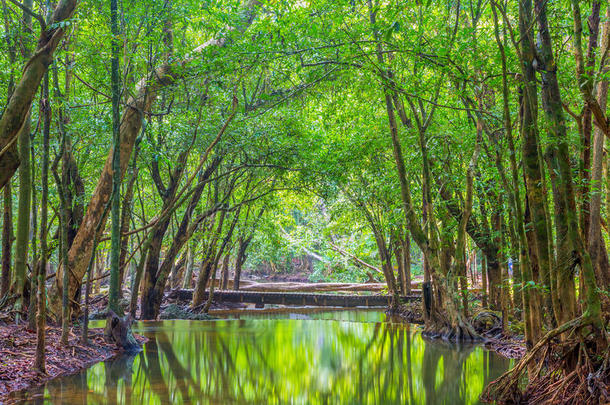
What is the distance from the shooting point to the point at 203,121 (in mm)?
13281

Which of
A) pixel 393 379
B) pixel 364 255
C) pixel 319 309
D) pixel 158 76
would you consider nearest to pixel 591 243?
pixel 393 379

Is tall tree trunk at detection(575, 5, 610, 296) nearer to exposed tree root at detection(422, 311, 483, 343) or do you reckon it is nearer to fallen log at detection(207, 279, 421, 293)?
exposed tree root at detection(422, 311, 483, 343)

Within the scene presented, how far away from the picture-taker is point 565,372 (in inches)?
221

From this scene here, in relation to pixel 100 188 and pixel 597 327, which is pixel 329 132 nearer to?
pixel 100 188

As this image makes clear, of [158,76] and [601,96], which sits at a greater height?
[158,76]

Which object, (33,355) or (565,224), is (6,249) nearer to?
(33,355)

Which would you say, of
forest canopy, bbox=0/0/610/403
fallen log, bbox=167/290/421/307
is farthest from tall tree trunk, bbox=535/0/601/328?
fallen log, bbox=167/290/421/307

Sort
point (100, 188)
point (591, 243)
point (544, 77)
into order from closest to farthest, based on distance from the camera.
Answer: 1. point (544, 77)
2. point (591, 243)
3. point (100, 188)

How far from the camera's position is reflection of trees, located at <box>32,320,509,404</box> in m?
6.79

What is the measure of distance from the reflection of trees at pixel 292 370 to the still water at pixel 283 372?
0.05 ft

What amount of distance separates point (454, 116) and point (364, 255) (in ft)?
45.4

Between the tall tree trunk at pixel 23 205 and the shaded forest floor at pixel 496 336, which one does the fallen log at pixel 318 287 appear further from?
the tall tree trunk at pixel 23 205

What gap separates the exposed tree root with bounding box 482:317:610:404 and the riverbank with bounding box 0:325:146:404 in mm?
5678

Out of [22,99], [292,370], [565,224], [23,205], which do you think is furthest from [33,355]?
[565,224]
